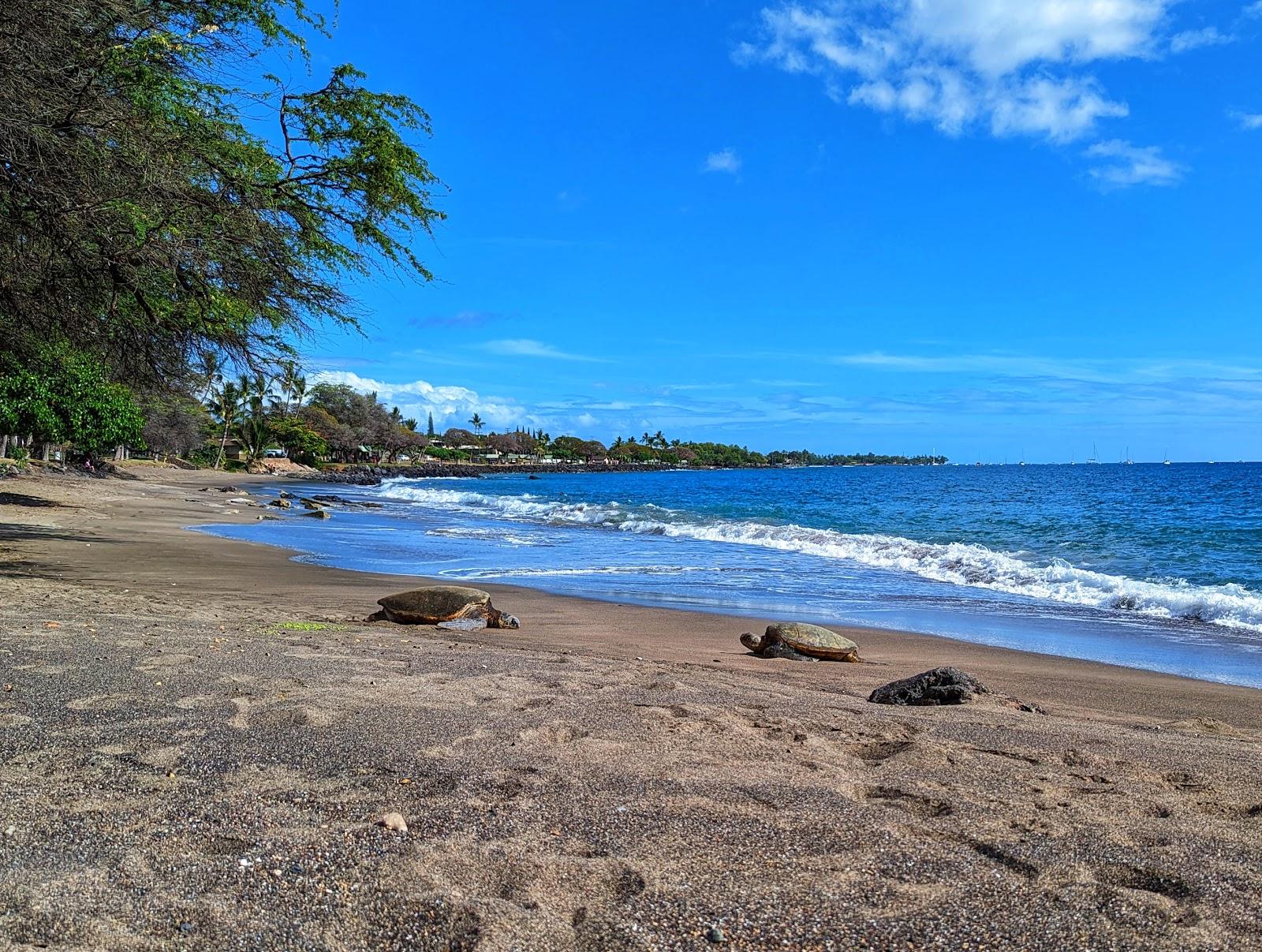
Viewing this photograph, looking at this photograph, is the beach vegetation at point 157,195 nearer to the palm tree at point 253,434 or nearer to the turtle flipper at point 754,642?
the turtle flipper at point 754,642

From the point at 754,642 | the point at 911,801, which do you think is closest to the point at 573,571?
the point at 754,642

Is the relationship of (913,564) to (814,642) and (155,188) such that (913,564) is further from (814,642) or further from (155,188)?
(155,188)

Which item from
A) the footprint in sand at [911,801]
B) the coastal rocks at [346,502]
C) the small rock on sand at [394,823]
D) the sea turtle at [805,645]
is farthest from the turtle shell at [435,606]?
the coastal rocks at [346,502]

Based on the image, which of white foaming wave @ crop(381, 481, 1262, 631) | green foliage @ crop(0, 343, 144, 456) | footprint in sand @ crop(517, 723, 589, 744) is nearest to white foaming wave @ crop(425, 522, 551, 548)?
white foaming wave @ crop(381, 481, 1262, 631)

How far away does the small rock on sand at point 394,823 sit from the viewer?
3.20 meters

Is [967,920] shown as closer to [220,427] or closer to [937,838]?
[937,838]

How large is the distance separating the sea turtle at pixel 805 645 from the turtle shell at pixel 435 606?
3336mm

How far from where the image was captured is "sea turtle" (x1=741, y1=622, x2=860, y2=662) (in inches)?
343

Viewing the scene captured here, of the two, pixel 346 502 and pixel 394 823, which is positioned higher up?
pixel 394 823

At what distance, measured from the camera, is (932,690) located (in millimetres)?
6270

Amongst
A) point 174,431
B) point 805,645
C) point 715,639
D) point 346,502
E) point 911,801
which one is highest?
Result: point 174,431

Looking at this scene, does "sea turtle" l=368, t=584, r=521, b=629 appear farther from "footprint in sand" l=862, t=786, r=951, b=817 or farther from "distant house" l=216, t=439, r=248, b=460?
"distant house" l=216, t=439, r=248, b=460

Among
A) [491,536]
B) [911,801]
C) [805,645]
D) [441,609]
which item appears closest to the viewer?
[911,801]

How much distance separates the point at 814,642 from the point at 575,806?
5645mm
